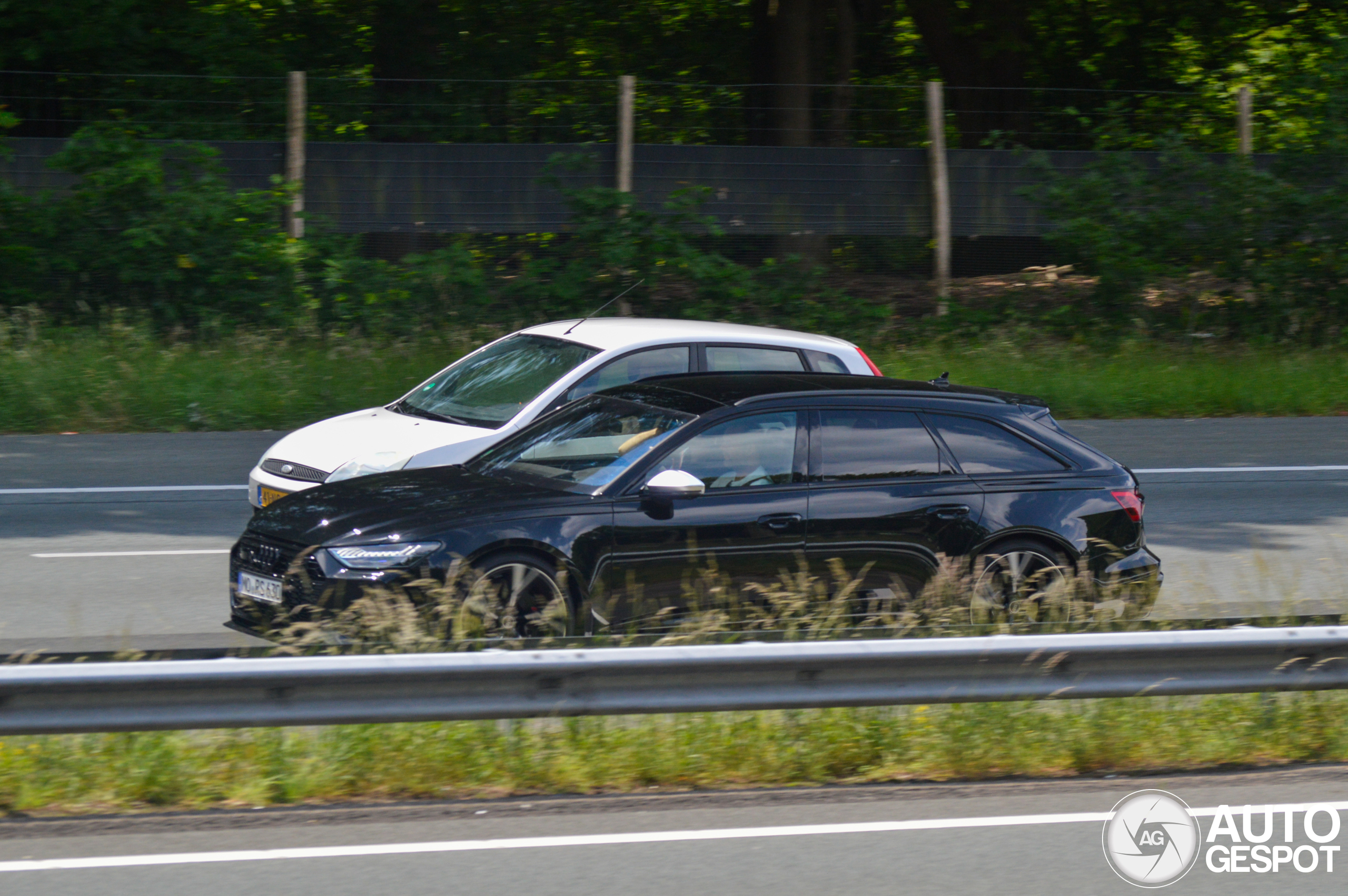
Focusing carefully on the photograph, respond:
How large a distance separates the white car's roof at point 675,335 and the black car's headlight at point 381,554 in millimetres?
3134

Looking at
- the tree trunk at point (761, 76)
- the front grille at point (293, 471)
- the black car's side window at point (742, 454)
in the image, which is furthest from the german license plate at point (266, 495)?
the tree trunk at point (761, 76)

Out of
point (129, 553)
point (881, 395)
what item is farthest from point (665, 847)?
point (129, 553)

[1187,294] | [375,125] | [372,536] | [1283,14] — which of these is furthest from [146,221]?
[1283,14]

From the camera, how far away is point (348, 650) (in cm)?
637

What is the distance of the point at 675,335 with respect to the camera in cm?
972

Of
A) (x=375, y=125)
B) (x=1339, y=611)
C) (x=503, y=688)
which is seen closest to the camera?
(x=503, y=688)

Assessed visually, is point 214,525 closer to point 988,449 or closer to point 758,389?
point 758,389

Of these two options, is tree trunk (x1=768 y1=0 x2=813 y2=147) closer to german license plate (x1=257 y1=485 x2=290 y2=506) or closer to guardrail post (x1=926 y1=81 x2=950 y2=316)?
guardrail post (x1=926 y1=81 x2=950 y2=316)

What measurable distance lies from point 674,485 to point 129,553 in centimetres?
453

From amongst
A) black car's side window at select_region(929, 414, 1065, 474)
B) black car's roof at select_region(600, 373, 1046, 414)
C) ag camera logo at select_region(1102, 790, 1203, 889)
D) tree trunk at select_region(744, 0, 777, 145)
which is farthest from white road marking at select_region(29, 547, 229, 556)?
tree trunk at select_region(744, 0, 777, 145)

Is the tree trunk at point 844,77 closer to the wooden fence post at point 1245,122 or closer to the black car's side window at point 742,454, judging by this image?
the wooden fence post at point 1245,122

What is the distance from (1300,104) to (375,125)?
12.5 meters

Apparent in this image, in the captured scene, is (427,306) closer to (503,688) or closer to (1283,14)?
(503,688)

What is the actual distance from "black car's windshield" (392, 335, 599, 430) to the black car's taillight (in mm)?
3462
